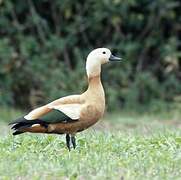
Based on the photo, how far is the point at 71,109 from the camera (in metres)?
7.71

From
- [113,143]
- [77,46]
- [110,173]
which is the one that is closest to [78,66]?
[77,46]

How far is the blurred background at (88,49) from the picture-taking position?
16391 mm

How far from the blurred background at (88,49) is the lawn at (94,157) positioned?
741 cm

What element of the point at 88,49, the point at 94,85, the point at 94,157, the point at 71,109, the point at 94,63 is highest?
the point at 88,49

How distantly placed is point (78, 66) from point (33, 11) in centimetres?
152

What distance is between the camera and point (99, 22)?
1716cm

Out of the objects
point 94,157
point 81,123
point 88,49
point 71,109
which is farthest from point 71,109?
point 88,49

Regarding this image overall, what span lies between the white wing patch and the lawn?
1.13 ft

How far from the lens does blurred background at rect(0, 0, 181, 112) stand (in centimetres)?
1639

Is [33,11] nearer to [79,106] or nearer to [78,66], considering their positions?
[78,66]

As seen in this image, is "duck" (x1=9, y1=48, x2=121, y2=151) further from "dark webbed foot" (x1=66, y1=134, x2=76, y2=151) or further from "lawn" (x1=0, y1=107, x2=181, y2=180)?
"lawn" (x1=0, y1=107, x2=181, y2=180)

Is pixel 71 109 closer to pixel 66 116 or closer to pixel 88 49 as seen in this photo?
pixel 66 116

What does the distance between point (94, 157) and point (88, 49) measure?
32.6 feet

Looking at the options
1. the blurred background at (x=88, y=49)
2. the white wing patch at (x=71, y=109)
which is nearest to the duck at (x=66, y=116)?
the white wing patch at (x=71, y=109)
